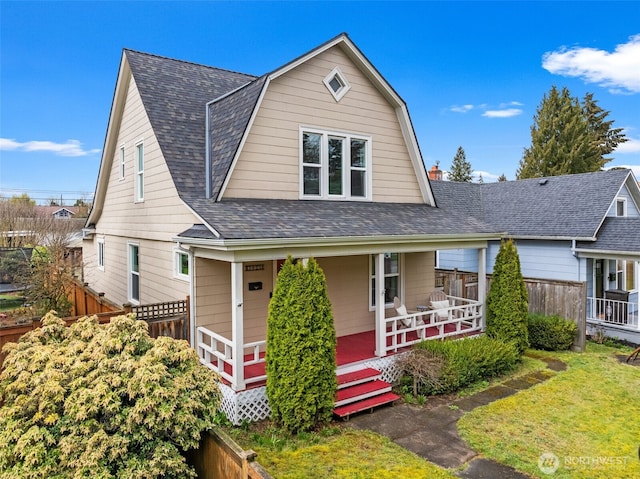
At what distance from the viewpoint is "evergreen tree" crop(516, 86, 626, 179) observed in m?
36.8

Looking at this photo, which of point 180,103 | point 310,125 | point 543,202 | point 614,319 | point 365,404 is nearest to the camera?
point 365,404

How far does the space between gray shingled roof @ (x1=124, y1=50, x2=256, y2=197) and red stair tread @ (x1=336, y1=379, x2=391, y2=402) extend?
5480mm

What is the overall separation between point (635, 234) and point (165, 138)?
49.9ft

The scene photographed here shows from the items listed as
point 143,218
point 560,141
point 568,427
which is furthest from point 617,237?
point 560,141

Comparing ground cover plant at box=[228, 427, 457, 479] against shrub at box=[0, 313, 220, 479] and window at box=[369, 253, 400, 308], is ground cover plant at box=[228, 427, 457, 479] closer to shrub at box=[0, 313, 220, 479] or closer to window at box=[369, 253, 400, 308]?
shrub at box=[0, 313, 220, 479]

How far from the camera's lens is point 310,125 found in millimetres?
10414

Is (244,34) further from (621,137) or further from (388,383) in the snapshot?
(621,137)

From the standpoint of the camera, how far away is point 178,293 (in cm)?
999

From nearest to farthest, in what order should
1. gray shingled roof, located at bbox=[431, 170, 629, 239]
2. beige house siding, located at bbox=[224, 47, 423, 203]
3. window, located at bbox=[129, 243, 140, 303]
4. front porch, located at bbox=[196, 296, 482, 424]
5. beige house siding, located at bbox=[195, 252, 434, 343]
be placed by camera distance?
1. front porch, located at bbox=[196, 296, 482, 424]
2. beige house siding, located at bbox=[195, 252, 434, 343]
3. beige house siding, located at bbox=[224, 47, 423, 203]
4. window, located at bbox=[129, 243, 140, 303]
5. gray shingled roof, located at bbox=[431, 170, 629, 239]

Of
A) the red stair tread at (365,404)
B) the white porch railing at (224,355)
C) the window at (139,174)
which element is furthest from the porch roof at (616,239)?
the window at (139,174)

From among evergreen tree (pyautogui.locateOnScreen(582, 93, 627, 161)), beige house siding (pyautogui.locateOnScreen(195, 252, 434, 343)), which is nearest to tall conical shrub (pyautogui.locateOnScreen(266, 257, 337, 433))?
beige house siding (pyautogui.locateOnScreen(195, 252, 434, 343))

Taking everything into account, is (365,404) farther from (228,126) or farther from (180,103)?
(180,103)

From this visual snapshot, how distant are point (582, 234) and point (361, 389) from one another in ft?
36.7

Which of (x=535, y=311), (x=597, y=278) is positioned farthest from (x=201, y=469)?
(x=597, y=278)
